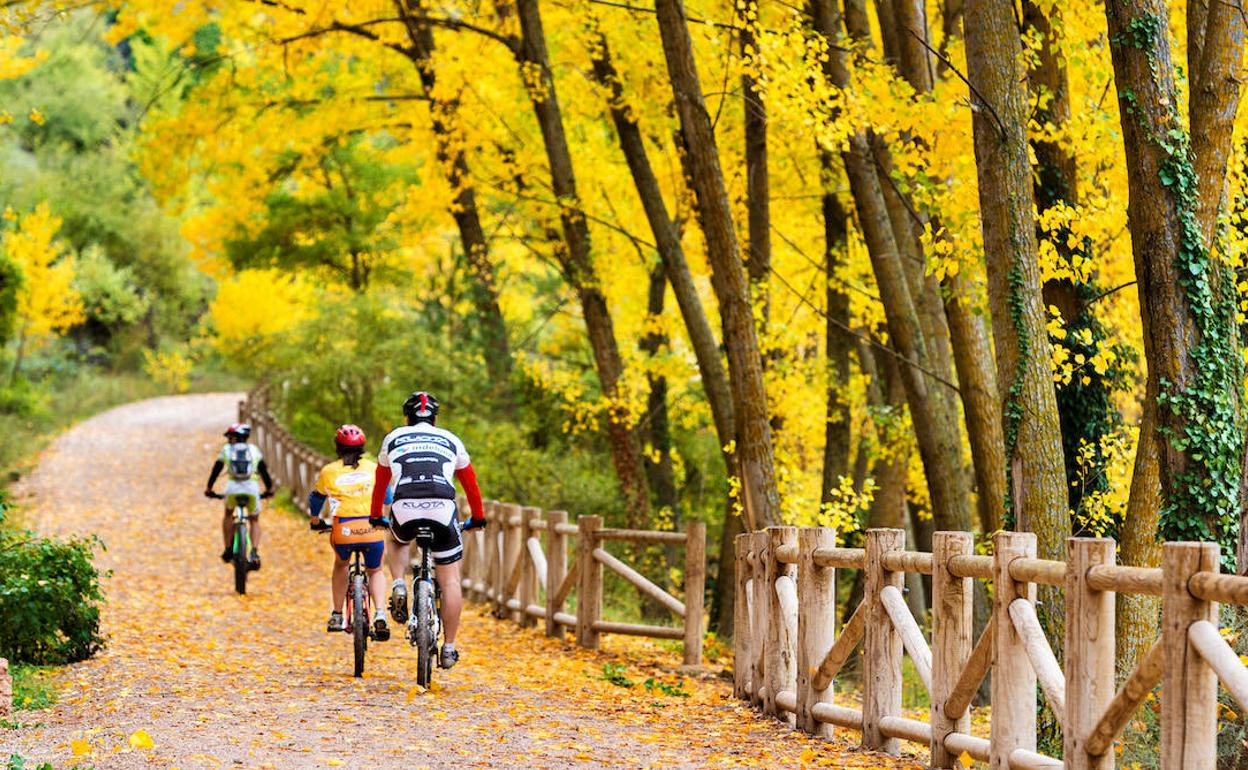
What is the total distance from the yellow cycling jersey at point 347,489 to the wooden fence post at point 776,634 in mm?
3207

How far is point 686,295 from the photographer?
14258 mm

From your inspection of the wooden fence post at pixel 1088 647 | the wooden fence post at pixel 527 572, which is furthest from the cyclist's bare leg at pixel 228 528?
the wooden fence post at pixel 1088 647

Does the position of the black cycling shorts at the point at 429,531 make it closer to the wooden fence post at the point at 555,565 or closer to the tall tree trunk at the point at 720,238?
the tall tree trunk at the point at 720,238

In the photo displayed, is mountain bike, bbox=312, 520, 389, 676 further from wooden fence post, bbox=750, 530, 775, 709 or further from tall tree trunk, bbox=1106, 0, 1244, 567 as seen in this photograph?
tall tree trunk, bbox=1106, 0, 1244, 567

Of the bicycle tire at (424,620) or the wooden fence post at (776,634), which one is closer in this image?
the wooden fence post at (776,634)

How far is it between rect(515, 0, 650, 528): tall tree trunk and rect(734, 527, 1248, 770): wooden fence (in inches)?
321

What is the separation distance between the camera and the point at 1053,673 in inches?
245

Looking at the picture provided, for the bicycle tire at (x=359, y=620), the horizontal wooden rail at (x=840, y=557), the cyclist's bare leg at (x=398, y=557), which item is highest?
the horizontal wooden rail at (x=840, y=557)

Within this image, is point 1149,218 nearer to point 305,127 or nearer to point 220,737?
point 220,737

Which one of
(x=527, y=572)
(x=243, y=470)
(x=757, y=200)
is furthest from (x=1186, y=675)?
(x=243, y=470)

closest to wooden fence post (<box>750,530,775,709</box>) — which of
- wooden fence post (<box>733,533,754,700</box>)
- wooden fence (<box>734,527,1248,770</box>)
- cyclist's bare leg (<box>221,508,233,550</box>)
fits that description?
wooden fence (<box>734,527,1248,770</box>)

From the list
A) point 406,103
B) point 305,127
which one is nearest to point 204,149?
point 305,127

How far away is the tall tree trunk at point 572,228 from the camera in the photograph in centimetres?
1698

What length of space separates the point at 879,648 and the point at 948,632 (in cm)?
85
